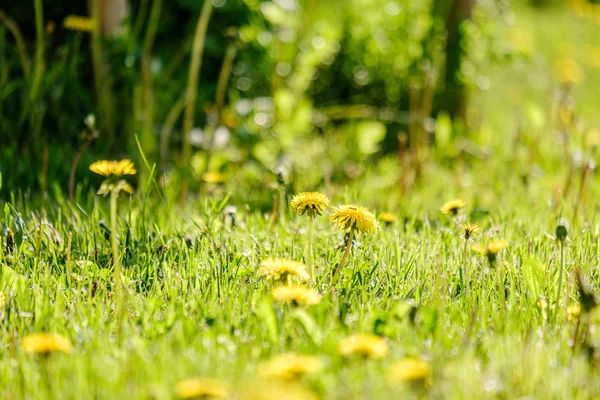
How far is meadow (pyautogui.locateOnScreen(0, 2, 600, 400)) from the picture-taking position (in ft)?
4.13

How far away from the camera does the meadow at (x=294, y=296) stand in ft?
4.13

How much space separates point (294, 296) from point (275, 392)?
49cm

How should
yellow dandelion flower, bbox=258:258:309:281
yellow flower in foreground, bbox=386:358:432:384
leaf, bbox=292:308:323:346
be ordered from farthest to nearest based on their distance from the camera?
yellow dandelion flower, bbox=258:258:309:281 → leaf, bbox=292:308:323:346 → yellow flower in foreground, bbox=386:358:432:384

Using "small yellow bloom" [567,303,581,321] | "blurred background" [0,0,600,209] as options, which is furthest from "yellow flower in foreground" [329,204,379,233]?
"blurred background" [0,0,600,209]

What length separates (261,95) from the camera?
13.2 feet

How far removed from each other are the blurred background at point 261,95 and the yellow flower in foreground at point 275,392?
1238 mm

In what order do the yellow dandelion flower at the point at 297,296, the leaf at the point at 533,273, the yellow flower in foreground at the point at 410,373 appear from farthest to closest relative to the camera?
the leaf at the point at 533,273
the yellow dandelion flower at the point at 297,296
the yellow flower in foreground at the point at 410,373

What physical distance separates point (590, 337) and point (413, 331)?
364 mm

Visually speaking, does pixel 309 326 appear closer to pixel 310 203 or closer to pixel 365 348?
pixel 365 348

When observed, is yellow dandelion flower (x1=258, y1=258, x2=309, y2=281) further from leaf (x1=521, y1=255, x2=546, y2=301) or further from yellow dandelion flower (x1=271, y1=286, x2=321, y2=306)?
leaf (x1=521, y1=255, x2=546, y2=301)

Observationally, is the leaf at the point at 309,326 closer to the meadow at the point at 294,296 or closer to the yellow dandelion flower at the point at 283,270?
the meadow at the point at 294,296

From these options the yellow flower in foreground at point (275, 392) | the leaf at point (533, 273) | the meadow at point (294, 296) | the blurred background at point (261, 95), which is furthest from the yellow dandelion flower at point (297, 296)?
the blurred background at point (261, 95)

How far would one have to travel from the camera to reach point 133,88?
10.4 ft

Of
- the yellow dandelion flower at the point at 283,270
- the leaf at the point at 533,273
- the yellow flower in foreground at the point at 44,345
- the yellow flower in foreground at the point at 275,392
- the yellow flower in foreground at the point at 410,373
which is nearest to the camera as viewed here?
the yellow flower in foreground at the point at 275,392
